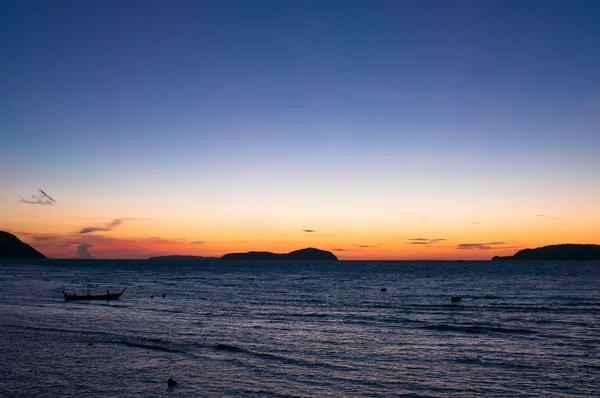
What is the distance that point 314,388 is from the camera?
27.0 metres

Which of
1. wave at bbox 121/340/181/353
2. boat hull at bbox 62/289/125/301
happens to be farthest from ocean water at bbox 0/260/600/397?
boat hull at bbox 62/289/125/301

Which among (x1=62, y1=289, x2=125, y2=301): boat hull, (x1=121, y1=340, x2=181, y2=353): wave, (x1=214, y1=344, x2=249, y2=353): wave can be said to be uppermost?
(x1=62, y1=289, x2=125, y2=301): boat hull

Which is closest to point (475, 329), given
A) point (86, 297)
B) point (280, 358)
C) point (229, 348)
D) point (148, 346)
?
point (280, 358)

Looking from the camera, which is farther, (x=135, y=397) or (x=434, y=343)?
(x=434, y=343)

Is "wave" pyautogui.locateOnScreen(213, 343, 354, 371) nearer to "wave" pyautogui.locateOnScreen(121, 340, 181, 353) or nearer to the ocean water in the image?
the ocean water

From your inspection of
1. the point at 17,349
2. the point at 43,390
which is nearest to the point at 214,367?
the point at 43,390

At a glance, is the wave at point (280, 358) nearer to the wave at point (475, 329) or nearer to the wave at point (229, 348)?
the wave at point (229, 348)

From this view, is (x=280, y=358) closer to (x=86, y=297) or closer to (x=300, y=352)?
(x=300, y=352)

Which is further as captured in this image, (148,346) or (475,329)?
(475,329)

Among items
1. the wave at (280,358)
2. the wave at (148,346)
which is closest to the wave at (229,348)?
the wave at (280,358)

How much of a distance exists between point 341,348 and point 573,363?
16.0m

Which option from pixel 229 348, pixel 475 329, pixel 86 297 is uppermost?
pixel 86 297

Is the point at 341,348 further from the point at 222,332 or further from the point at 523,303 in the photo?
the point at 523,303

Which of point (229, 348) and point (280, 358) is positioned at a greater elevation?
point (229, 348)
